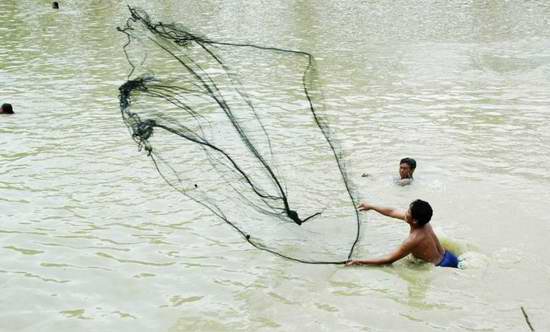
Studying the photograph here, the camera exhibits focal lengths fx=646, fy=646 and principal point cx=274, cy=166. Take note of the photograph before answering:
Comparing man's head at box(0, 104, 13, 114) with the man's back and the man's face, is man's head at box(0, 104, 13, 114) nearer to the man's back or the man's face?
the man's face

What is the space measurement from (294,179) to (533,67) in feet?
35.2

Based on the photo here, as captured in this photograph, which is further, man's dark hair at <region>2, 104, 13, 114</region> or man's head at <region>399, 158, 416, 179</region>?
man's dark hair at <region>2, 104, 13, 114</region>

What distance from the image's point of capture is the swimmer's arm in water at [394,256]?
7238mm

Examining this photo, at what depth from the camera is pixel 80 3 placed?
3369 centimetres

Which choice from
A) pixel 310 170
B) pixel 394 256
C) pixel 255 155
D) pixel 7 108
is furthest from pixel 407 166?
pixel 7 108

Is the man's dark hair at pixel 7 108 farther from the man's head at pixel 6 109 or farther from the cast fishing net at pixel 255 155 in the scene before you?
the cast fishing net at pixel 255 155

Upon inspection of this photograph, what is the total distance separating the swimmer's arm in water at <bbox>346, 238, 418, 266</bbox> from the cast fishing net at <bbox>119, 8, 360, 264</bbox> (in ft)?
1.06

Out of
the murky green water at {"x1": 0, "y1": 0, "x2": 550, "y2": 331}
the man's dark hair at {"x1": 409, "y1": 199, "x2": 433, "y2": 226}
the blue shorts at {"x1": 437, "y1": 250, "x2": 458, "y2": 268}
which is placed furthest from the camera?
the blue shorts at {"x1": 437, "y1": 250, "x2": 458, "y2": 268}

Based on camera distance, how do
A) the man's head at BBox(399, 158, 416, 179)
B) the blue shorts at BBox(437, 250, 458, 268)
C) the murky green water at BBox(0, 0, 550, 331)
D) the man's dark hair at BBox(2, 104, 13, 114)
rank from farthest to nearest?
the man's dark hair at BBox(2, 104, 13, 114)
the man's head at BBox(399, 158, 416, 179)
the blue shorts at BBox(437, 250, 458, 268)
the murky green water at BBox(0, 0, 550, 331)

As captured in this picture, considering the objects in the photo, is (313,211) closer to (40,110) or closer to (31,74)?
(40,110)

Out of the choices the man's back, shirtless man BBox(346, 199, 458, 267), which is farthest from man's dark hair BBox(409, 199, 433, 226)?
the man's back

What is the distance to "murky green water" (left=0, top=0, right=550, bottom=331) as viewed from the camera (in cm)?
652

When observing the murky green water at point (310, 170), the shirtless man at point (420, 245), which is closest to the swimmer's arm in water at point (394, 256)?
the shirtless man at point (420, 245)

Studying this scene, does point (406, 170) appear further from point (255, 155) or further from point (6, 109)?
point (6, 109)
